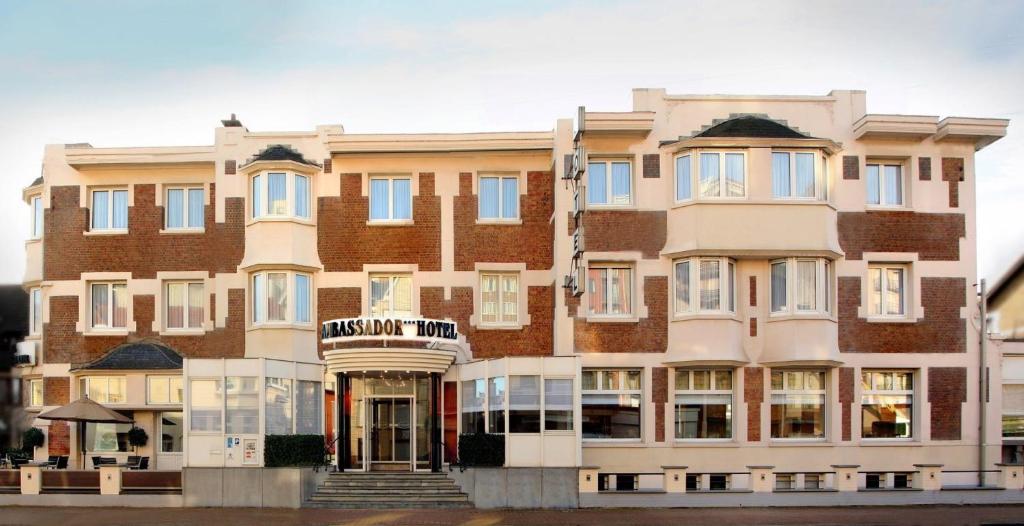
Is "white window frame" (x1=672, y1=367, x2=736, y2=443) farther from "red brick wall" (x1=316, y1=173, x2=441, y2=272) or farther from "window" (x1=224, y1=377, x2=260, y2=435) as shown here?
"window" (x1=224, y1=377, x2=260, y2=435)

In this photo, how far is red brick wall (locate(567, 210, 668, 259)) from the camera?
86.9 ft

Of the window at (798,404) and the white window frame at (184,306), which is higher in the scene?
the white window frame at (184,306)

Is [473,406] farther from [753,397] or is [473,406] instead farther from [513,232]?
[753,397]

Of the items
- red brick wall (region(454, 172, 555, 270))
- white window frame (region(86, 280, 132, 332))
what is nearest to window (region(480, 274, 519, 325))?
red brick wall (region(454, 172, 555, 270))

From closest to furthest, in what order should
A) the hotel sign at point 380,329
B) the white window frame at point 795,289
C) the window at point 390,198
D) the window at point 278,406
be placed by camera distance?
the window at point 278,406 < the hotel sign at point 380,329 < the white window frame at point 795,289 < the window at point 390,198

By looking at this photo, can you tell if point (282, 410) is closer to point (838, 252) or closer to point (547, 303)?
point (547, 303)

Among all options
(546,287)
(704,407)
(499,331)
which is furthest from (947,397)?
(499,331)

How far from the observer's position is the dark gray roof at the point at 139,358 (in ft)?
91.2

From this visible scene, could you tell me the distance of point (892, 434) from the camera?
2702cm

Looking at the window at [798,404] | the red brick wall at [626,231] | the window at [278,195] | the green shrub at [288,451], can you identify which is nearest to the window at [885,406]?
the window at [798,404]

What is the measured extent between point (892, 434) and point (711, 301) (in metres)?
6.57

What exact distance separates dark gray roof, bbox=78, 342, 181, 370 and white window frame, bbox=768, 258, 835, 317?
17.0 metres

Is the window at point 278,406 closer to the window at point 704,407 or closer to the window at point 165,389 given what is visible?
the window at point 165,389

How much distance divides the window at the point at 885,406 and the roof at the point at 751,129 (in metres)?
7.08
